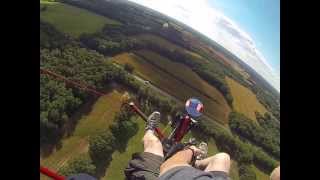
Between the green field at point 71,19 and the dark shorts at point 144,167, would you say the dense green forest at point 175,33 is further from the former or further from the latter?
the dark shorts at point 144,167

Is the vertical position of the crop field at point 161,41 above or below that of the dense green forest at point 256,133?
above

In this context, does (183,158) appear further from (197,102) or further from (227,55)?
(227,55)

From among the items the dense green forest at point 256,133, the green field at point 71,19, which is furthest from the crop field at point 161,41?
the dense green forest at point 256,133

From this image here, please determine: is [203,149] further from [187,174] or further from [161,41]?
[161,41]

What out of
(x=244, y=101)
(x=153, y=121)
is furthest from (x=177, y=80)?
(x=244, y=101)
